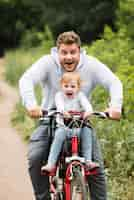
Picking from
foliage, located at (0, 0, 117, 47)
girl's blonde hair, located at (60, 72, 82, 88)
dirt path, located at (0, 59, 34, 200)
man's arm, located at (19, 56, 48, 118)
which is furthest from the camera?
foliage, located at (0, 0, 117, 47)

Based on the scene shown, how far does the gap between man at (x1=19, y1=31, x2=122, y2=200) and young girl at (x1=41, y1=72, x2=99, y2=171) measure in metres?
0.15

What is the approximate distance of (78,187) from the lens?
5.89 meters

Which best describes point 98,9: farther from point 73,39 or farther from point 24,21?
point 73,39

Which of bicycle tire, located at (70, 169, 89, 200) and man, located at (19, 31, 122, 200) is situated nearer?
bicycle tire, located at (70, 169, 89, 200)

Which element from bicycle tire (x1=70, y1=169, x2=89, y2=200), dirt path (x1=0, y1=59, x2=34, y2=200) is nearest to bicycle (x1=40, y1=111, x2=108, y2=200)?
bicycle tire (x1=70, y1=169, x2=89, y2=200)

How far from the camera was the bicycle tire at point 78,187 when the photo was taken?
5805mm

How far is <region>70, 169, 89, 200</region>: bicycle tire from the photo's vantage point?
580cm

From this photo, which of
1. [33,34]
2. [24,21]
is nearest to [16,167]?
[33,34]

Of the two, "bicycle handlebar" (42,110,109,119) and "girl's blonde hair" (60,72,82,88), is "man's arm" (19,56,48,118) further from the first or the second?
"girl's blonde hair" (60,72,82,88)

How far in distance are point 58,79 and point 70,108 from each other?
313 millimetres

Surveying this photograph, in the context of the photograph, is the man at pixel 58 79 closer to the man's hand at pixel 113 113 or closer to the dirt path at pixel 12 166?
the man's hand at pixel 113 113

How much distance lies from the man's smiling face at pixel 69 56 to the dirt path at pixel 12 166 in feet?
9.25

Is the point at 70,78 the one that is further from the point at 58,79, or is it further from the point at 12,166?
the point at 12,166

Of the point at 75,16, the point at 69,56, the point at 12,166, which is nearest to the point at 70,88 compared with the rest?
the point at 69,56
